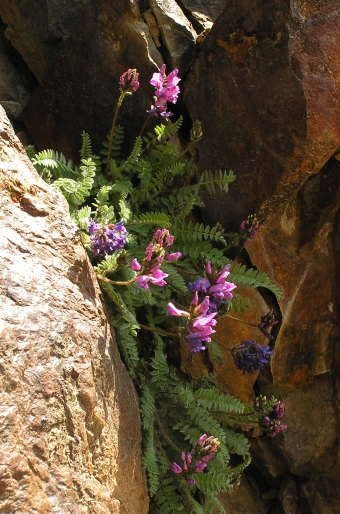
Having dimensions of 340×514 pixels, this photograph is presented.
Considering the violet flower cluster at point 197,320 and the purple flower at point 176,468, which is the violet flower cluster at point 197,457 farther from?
the violet flower cluster at point 197,320

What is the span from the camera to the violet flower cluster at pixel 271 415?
3883 mm

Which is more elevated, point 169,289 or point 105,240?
point 105,240

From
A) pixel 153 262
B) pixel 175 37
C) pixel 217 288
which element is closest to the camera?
pixel 153 262

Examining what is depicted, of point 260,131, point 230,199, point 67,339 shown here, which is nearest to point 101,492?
point 67,339

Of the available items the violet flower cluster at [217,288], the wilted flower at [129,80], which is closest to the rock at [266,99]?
the wilted flower at [129,80]

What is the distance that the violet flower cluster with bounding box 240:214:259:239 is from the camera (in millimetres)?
4098

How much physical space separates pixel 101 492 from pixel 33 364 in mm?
703

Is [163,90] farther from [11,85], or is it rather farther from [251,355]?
[251,355]

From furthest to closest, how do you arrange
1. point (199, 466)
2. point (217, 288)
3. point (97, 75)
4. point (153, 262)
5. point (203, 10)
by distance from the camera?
point (203, 10)
point (97, 75)
point (217, 288)
point (199, 466)
point (153, 262)

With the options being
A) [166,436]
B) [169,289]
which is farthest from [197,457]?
[169,289]

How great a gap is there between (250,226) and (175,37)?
1630mm

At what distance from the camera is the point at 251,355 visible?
3799 millimetres

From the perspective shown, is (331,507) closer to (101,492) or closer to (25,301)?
(101,492)

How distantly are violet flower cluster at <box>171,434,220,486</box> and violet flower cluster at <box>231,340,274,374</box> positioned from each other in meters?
0.60
